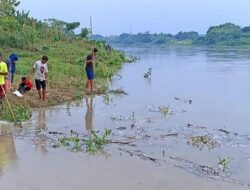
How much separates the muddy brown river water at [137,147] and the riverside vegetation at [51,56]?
666mm

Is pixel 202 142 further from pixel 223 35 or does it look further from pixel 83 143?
pixel 223 35

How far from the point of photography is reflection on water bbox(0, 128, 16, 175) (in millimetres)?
7964

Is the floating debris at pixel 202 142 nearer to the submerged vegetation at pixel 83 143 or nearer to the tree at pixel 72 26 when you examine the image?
the submerged vegetation at pixel 83 143

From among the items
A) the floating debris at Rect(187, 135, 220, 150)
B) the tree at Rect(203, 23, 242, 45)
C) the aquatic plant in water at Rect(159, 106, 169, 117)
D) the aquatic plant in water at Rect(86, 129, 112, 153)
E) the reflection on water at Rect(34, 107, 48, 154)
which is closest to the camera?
the aquatic plant in water at Rect(86, 129, 112, 153)

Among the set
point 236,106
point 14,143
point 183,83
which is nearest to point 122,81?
point 183,83

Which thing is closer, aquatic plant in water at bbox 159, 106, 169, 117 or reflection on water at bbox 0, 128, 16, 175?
reflection on water at bbox 0, 128, 16, 175

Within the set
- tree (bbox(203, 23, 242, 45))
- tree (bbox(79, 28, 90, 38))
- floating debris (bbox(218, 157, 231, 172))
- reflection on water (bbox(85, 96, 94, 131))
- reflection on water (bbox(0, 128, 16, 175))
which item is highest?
tree (bbox(79, 28, 90, 38))

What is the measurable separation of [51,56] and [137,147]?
1891 cm

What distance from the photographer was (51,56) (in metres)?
27.5

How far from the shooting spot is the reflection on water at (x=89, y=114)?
11282mm

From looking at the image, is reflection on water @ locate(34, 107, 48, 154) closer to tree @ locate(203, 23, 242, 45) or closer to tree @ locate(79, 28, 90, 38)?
tree @ locate(79, 28, 90, 38)

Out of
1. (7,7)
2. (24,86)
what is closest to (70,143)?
(24,86)

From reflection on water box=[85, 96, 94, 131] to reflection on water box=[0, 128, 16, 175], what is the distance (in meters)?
2.07

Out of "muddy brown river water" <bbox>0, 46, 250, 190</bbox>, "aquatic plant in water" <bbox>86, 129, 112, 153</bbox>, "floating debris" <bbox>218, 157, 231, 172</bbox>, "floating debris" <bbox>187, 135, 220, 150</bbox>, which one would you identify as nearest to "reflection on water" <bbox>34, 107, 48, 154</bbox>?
"muddy brown river water" <bbox>0, 46, 250, 190</bbox>
